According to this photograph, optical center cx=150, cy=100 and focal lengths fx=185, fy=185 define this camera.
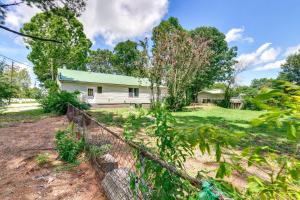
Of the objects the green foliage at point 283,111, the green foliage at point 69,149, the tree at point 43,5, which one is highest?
the tree at point 43,5

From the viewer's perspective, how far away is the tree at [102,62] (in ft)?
142

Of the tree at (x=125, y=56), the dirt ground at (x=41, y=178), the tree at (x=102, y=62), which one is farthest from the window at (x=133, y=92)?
the tree at (x=102, y=62)

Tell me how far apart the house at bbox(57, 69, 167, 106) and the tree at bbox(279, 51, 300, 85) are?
3501 centimetres

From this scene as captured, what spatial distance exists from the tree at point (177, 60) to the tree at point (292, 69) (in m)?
34.9

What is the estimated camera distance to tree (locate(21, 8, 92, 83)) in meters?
20.1

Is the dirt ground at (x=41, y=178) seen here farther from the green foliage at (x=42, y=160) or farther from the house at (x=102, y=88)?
the house at (x=102, y=88)

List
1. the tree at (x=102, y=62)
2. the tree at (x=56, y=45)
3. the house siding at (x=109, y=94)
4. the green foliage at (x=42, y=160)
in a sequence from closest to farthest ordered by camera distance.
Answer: the green foliage at (x=42, y=160) < the house siding at (x=109, y=94) < the tree at (x=56, y=45) < the tree at (x=102, y=62)

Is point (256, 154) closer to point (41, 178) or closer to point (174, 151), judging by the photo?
point (174, 151)

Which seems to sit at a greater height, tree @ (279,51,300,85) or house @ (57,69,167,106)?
tree @ (279,51,300,85)

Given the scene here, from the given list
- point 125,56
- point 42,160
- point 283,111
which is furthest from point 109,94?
point 125,56

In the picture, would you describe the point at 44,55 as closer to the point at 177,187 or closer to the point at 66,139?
the point at 66,139

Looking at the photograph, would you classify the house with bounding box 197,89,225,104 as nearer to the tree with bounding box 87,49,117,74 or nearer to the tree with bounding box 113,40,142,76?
the tree with bounding box 113,40,142,76

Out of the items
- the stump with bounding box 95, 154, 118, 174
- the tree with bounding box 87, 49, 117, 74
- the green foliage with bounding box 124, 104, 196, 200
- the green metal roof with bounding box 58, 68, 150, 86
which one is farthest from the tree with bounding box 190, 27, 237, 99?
the green foliage with bounding box 124, 104, 196, 200

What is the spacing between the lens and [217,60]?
28.2 metres
